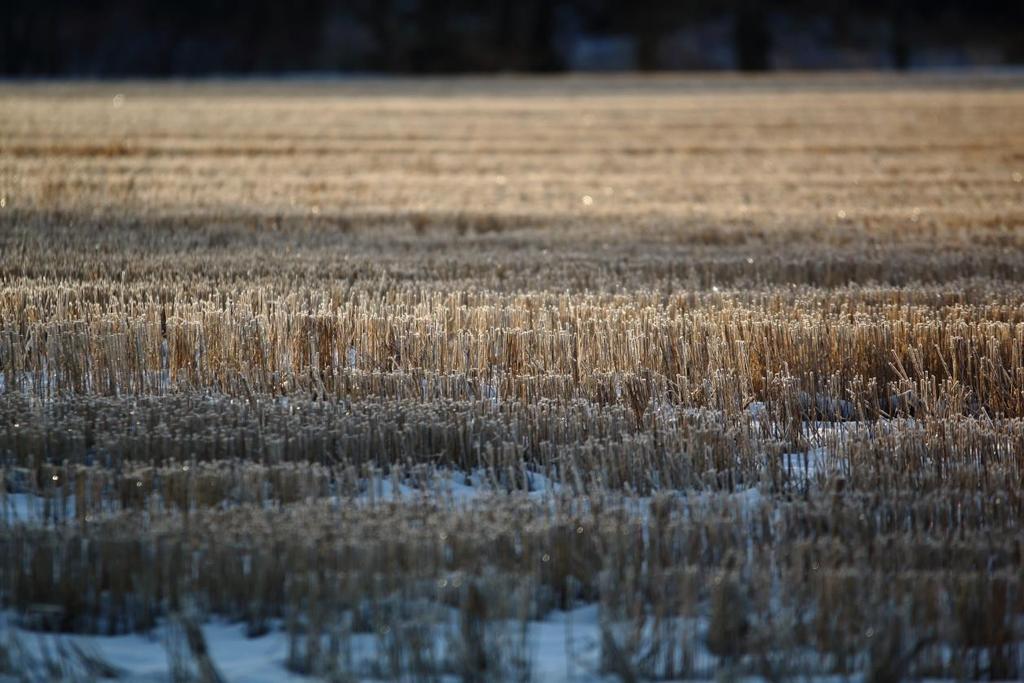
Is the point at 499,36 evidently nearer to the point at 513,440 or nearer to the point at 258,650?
the point at 513,440

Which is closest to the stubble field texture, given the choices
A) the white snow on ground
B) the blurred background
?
the white snow on ground

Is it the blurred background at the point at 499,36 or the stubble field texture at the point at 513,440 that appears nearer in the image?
the stubble field texture at the point at 513,440

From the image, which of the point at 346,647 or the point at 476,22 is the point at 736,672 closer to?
the point at 346,647

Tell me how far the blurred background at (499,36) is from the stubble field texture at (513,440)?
4821 centimetres

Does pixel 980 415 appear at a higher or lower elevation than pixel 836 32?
lower

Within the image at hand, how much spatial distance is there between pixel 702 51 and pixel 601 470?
59962mm

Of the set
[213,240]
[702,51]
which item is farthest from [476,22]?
[213,240]

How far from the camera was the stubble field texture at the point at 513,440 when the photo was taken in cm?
383

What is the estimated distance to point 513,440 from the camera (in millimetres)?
5414

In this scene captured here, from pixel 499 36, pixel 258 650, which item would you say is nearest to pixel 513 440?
pixel 258 650

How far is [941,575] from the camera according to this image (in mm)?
3971

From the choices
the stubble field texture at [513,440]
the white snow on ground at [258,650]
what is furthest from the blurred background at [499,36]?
the white snow on ground at [258,650]

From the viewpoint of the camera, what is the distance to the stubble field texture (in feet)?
12.6

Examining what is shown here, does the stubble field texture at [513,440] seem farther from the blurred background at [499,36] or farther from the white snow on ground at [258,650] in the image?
the blurred background at [499,36]
